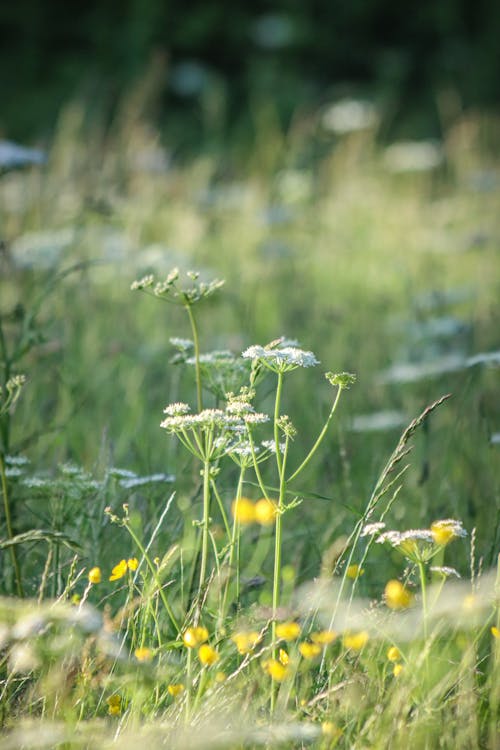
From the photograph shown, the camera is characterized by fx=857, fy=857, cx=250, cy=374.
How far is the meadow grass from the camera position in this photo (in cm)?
116

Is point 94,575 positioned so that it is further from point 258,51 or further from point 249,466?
point 258,51

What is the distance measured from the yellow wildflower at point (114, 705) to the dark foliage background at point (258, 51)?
9.45 m

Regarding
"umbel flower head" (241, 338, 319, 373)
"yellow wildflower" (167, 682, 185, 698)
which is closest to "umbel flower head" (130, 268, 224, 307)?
"umbel flower head" (241, 338, 319, 373)

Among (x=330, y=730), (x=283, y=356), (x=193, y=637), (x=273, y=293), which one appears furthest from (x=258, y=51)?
(x=330, y=730)

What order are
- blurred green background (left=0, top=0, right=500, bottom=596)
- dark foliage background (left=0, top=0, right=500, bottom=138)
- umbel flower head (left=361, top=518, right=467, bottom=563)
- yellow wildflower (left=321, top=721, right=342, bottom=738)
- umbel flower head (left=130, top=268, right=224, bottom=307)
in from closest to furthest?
yellow wildflower (left=321, top=721, right=342, bottom=738), umbel flower head (left=361, top=518, right=467, bottom=563), umbel flower head (left=130, top=268, right=224, bottom=307), blurred green background (left=0, top=0, right=500, bottom=596), dark foliage background (left=0, top=0, right=500, bottom=138)

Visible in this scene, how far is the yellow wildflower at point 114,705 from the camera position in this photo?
122 centimetres

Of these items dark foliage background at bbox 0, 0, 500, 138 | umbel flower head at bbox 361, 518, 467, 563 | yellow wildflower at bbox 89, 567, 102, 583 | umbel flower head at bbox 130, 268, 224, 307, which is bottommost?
yellow wildflower at bbox 89, 567, 102, 583

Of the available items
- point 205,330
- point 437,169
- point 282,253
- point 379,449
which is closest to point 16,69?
point 437,169

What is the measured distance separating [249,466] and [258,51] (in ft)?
36.4

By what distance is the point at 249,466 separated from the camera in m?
1.24

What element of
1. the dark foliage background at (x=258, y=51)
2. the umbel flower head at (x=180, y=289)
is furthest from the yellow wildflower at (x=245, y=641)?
the dark foliage background at (x=258, y=51)

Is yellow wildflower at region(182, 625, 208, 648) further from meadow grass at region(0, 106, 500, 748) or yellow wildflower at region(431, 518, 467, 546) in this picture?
yellow wildflower at region(431, 518, 467, 546)

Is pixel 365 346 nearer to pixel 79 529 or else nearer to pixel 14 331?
pixel 14 331

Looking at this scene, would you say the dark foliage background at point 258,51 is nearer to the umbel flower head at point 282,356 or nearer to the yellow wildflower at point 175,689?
the umbel flower head at point 282,356
